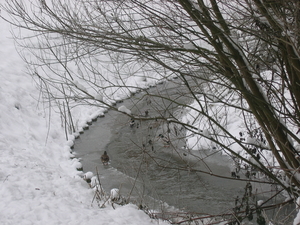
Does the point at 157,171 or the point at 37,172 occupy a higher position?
the point at 37,172

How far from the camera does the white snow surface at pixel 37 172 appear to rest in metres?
5.46

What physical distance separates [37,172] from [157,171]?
2.56 m

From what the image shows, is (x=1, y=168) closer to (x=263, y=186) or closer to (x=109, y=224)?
(x=109, y=224)

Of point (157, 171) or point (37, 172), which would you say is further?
point (157, 171)

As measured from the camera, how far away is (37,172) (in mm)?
7375

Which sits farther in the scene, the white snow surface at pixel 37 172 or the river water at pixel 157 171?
the river water at pixel 157 171

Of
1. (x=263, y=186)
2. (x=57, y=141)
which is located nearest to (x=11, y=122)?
(x=57, y=141)

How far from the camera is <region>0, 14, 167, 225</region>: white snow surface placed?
5.46 meters

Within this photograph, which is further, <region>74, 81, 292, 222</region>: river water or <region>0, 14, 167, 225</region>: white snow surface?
<region>74, 81, 292, 222</region>: river water

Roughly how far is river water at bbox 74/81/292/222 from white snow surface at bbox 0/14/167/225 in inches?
21.1

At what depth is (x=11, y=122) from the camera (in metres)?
10.3

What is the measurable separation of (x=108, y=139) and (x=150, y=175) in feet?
8.83

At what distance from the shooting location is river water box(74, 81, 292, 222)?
21.1 ft

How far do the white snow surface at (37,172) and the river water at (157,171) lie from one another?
21.1 inches
